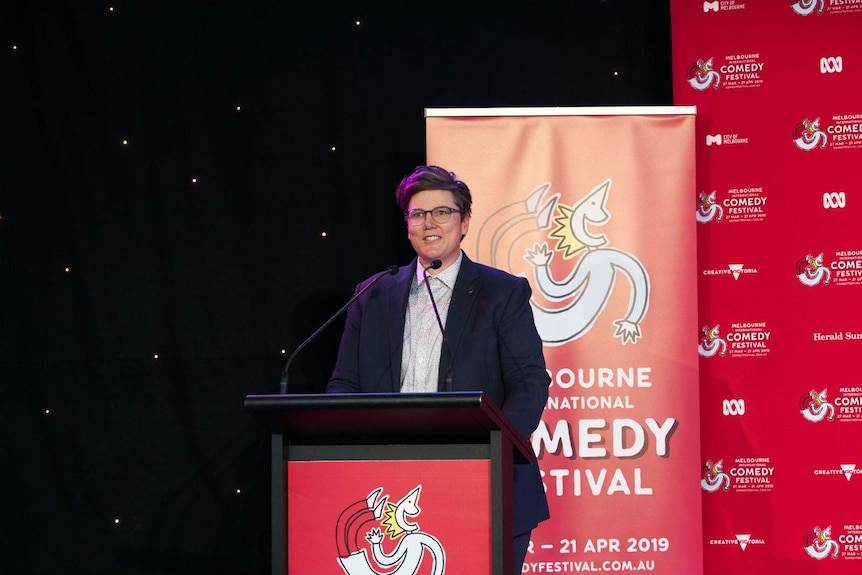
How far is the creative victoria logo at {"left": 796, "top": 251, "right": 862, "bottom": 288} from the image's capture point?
14.6 feet

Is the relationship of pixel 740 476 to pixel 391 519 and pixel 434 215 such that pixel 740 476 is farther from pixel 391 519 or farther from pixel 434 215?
pixel 391 519

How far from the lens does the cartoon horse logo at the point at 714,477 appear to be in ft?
14.7

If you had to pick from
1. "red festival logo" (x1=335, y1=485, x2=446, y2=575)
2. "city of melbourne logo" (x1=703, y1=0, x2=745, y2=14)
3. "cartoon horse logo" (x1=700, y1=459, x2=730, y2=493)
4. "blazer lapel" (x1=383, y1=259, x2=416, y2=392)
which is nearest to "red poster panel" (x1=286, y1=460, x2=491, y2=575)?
"red festival logo" (x1=335, y1=485, x2=446, y2=575)

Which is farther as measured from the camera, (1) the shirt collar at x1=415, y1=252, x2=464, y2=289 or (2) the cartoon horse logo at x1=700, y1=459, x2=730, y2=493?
(2) the cartoon horse logo at x1=700, y1=459, x2=730, y2=493

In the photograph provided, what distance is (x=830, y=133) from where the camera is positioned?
452 cm

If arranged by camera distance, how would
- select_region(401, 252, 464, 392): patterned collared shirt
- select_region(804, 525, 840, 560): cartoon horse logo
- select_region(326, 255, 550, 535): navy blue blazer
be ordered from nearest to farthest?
1. select_region(326, 255, 550, 535): navy blue blazer
2. select_region(401, 252, 464, 392): patterned collared shirt
3. select_region(804, 525, 840, 560): cartoon horse logo

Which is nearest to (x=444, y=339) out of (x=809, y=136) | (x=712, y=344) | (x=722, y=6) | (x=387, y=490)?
(x=387, y=490)

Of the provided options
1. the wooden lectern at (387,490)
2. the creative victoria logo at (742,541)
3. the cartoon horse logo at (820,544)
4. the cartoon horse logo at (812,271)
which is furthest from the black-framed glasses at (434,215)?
the cartoon horse logo at (820,544)

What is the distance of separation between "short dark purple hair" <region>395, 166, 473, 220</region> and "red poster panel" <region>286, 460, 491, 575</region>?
1038 millimetres

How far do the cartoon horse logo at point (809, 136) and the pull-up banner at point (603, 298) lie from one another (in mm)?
634

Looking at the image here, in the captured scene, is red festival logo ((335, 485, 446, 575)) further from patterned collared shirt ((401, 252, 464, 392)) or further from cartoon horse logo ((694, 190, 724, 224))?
cartoon horse logo ((694, 190, 724, 224))

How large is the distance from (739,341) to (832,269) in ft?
1.68

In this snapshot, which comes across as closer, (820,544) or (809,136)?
(820,544)

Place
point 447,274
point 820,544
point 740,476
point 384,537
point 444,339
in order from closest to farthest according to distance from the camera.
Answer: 1. point 384,537
2. point 444,339
3. point 447,274
4. point 820,544
5. point 740,476
